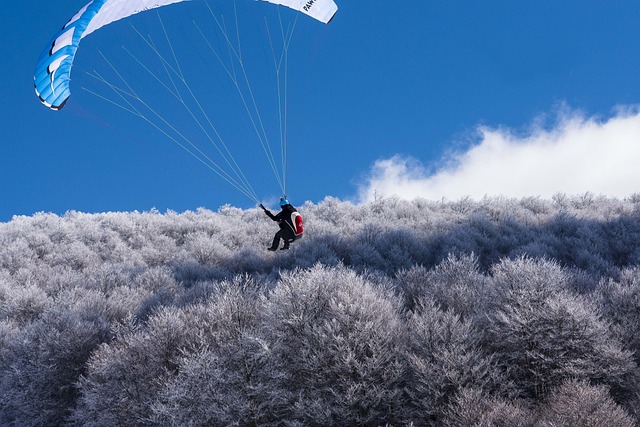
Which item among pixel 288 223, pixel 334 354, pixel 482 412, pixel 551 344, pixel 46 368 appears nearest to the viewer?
pixel 482 412

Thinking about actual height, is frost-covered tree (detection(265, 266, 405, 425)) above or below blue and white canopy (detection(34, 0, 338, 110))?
below

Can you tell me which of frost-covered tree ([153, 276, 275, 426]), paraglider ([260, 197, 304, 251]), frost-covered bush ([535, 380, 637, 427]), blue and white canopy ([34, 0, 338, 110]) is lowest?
frost-covered bush ([535, 380, 637, 427])

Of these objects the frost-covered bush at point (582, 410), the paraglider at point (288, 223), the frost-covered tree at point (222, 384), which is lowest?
the frost-covered bush at point (582, 410)

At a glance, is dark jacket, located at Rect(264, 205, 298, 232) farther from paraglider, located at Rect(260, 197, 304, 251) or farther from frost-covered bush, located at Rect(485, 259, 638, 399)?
frost-covered bush, located at Rect(485, 259, 638, 399)

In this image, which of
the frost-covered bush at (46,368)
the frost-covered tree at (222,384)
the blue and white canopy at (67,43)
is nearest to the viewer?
the blue and white canopy at (67,43)

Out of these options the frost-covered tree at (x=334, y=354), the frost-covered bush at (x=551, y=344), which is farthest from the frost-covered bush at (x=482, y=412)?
the frost-covered tree at (x=334, y=354)

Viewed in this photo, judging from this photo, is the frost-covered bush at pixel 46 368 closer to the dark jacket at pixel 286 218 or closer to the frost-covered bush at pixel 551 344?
the dark jacket at pixel 286 218

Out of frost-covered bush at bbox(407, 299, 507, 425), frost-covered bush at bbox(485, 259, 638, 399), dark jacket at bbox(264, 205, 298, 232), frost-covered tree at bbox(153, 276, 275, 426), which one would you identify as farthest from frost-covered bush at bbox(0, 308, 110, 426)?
frost-covered bush at bbox(485, 259, 638, 399)

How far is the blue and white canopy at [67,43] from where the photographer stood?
423 inches

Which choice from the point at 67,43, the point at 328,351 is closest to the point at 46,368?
the point at 328,351

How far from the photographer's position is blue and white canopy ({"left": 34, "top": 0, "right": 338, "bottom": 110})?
35.2 ft

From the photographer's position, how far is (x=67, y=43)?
10.8m

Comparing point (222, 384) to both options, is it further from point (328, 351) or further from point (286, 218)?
point (286, 218)

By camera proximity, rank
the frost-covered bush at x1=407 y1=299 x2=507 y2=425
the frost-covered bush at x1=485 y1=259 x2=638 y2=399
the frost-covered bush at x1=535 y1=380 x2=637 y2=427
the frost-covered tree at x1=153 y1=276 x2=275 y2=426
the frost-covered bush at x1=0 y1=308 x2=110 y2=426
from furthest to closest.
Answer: the frost-covered bush at x1=0 y1=308 x2=110 y2=426
the frost-covered bush at x1=485 y1=259 x2=638 y2=399
the frost-covered tree at x1=153 y1=276 x2=275 y2=426
the frost-covered bush at x1=407 y1=299 x2=507 y2=425
the frost-covered bush at x1=535 y1=380 x2=637 y2=427
